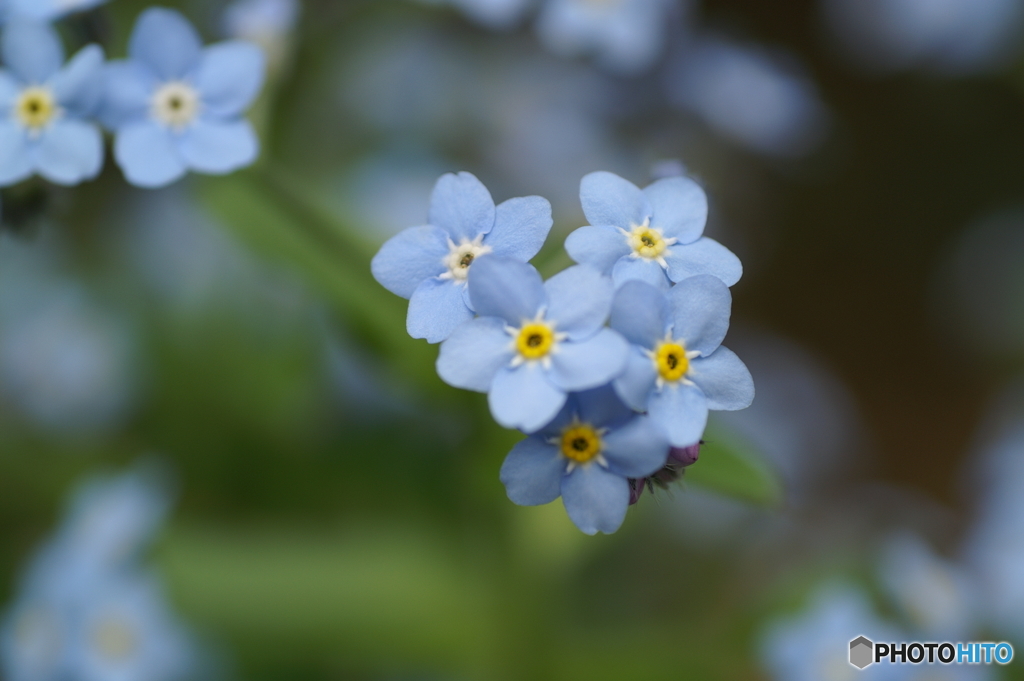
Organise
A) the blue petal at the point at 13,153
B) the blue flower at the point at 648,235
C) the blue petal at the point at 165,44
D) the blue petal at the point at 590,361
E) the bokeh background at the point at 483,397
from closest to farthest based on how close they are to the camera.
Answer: the blue petal at the point at 590,361 < the blue flower at the point at 648,235 < the blue petal at the point at 13,153 < the blue petal at the point at 165,44 < the bokeh background at the point at 483,397

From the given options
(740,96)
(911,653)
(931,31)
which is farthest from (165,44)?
(931,31)

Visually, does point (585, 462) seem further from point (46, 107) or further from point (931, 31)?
point (931, 31)

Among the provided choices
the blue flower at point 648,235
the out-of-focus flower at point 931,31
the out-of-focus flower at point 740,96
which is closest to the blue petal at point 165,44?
the blue flower at point 648,235

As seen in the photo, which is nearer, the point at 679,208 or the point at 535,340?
the point at 535,340

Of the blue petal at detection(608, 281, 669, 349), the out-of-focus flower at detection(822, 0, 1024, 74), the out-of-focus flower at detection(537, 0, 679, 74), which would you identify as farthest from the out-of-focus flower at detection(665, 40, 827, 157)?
the blue petal at detection(608, 281, 669, 349)

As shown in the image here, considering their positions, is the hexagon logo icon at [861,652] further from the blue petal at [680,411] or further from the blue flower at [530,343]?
the blue flower at [530,343]

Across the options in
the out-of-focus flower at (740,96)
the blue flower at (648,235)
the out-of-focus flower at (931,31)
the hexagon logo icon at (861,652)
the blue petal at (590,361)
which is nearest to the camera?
the blue petal at (590,361)

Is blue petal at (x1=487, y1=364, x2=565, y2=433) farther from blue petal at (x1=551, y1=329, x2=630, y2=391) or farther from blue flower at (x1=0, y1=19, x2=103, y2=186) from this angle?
blue flower at (x1=0, y1=19, x2=103, y2=186)
